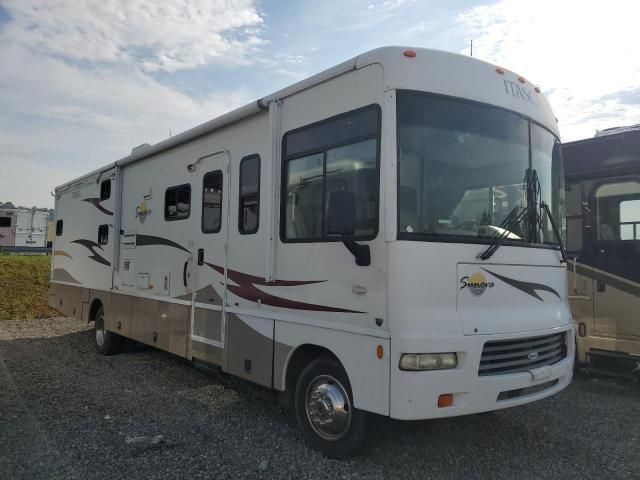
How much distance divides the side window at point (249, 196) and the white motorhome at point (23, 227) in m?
21.8

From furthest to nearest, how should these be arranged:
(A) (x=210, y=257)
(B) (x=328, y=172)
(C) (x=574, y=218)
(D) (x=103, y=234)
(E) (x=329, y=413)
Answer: (D) (x=103, y=234), (C) (x=574, y=218), (A) (x=210, y=257), (B) (x=328, y=172), (E) (x=329, y=413)

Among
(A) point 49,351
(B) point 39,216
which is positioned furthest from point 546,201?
(B) point 39,216

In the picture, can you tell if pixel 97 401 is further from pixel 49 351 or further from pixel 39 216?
pixel 39 216

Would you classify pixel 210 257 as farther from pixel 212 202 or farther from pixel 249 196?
pixel 249 196

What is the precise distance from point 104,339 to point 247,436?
4.71 m

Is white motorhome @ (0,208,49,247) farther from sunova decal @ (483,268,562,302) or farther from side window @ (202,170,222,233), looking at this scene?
sunova decal @ (483,268,562,302)

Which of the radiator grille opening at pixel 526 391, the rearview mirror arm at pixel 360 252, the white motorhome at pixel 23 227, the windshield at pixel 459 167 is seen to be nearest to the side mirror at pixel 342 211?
the rearview mirror arm at pixel 360 252

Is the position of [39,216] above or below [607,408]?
above

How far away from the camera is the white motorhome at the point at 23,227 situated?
76.5 feet

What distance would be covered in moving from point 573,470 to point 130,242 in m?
6.20

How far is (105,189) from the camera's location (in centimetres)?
861

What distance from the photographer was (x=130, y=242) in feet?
25.4

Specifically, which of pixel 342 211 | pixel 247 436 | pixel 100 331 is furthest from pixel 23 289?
pixel 342 211

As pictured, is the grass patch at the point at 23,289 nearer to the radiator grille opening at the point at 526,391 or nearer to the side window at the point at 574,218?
the side window at the point at 574,218
